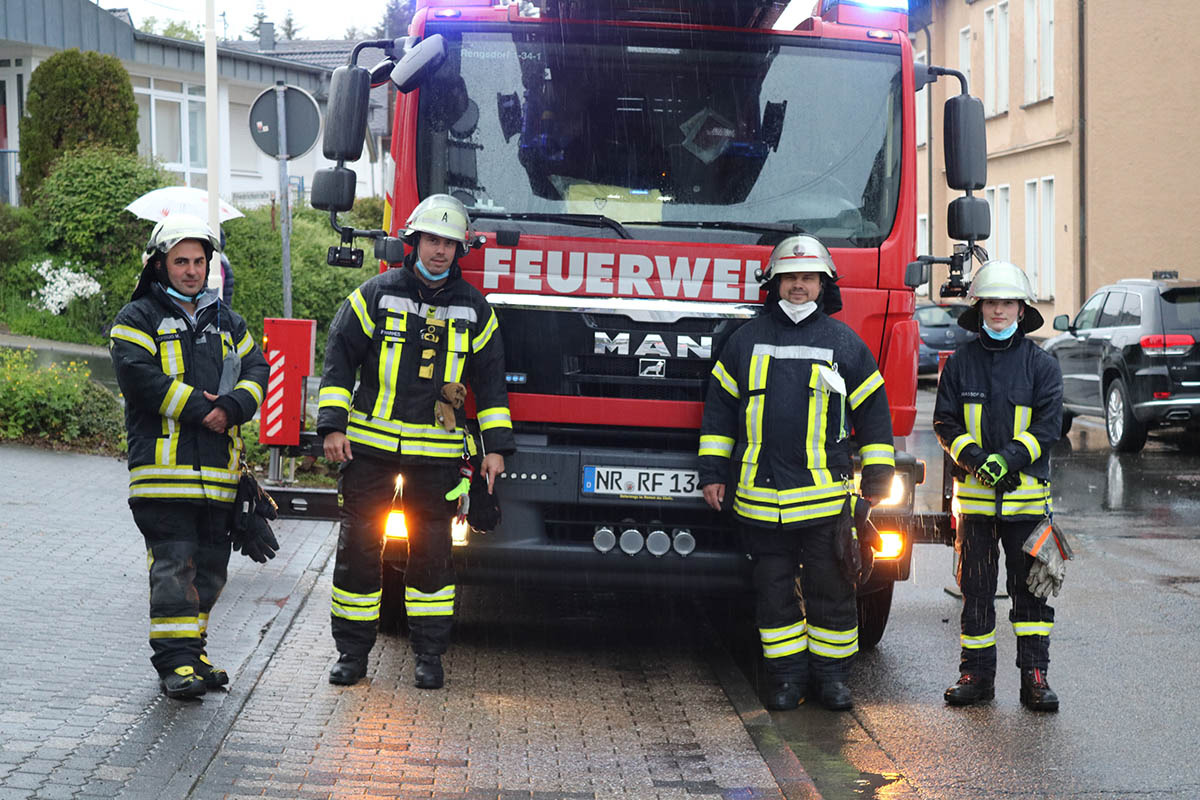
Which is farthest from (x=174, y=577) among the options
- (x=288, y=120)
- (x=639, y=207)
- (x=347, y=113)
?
(x=288, y=120)

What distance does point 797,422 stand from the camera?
259 inches

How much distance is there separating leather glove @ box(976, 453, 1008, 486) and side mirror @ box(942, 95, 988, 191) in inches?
54.8

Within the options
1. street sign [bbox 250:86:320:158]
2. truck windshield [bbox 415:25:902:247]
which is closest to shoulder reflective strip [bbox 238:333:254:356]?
truck windshield [bbox 415:25:902:247]

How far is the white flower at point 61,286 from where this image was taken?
2209 centimetres

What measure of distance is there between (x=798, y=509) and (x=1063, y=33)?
24.4m

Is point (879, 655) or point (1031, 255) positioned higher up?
point (1031, 255)

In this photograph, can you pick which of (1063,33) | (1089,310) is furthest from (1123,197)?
(1089,310)

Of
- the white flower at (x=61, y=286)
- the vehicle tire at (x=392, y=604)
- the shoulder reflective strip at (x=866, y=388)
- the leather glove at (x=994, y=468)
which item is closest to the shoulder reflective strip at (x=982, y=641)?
the leather glove at (x=994, y=468)

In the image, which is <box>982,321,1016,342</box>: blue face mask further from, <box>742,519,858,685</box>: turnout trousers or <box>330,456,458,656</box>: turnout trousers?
<box>330,456,458,656</box>: turnout trousers

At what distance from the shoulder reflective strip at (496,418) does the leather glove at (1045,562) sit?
2.21 meters

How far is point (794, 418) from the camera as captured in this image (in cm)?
658

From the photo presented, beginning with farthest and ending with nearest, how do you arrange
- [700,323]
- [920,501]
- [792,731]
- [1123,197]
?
1. [1123,197]
2. [920,501]
3. [700,323]
4. [792,731]

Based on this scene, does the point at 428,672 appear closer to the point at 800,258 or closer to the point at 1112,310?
the point at 800,258

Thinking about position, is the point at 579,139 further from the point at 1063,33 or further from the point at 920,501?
the point at 1063,33
